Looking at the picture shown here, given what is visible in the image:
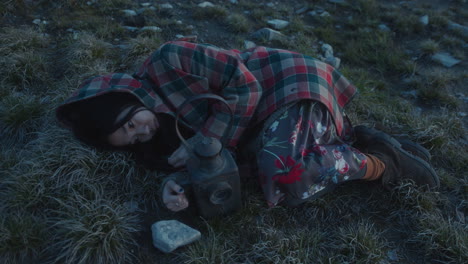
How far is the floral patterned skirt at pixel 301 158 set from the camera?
2.20 metres

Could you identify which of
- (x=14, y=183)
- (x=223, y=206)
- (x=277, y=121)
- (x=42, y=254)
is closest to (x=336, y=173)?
(x=277, y=121)

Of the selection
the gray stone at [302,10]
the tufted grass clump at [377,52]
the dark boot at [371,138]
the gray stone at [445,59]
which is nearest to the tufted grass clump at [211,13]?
the gray stone at [302,10]

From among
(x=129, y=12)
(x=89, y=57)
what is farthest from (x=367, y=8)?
(x=89, y=57)

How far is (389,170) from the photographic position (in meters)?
2.46

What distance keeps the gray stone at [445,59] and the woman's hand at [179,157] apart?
3.31 meters

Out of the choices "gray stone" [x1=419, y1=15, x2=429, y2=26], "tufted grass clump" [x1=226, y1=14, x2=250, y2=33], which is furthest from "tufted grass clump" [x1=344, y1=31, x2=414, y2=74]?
"tufted grass clump" [x1=226, y1=14, x2=250, y2=33]

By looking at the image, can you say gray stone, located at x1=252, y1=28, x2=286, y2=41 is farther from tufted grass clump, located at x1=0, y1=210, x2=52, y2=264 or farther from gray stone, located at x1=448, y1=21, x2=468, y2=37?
tufted grass clump, located at x1=0, y1=210, x2=52, y2=264

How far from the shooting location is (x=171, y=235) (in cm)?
208

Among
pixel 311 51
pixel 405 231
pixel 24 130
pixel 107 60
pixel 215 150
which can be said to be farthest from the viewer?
pixel 311 51

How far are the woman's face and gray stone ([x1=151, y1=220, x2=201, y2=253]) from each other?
54cm

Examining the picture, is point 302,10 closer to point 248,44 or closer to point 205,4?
point 205,4

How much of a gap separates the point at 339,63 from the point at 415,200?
2.10 metres

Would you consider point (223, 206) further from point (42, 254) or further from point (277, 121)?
point (42, 254)

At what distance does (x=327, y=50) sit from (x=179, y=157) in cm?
269
